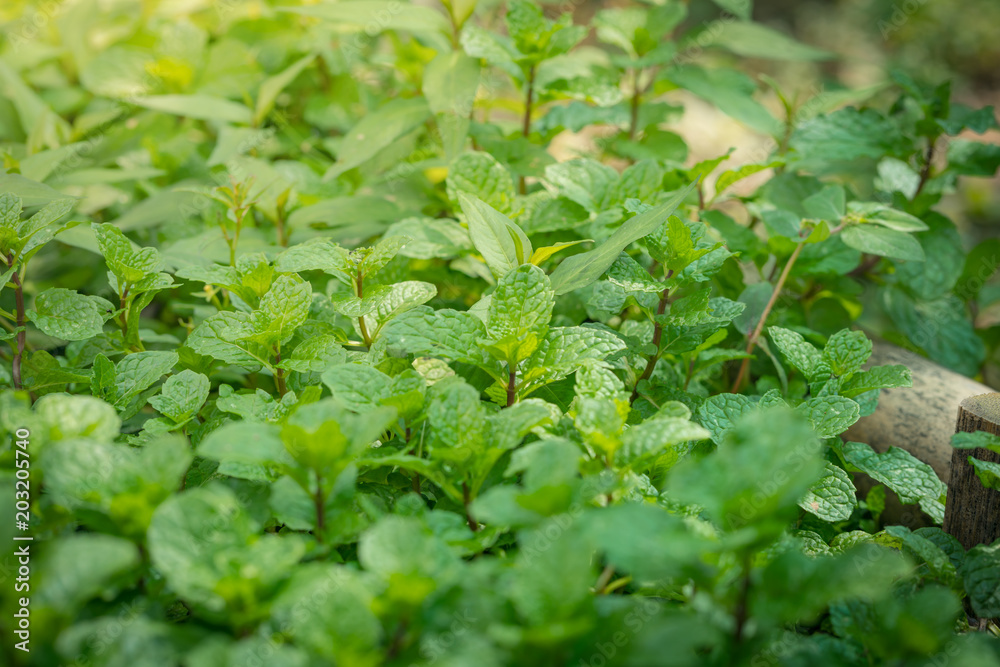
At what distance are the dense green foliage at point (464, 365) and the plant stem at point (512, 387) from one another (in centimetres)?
1

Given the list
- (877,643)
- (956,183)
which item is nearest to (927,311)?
(956,183)

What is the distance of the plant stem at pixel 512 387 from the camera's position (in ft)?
3.57

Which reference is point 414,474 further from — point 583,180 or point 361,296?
point 583,180

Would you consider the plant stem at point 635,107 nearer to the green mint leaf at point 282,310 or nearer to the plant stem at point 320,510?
the green mint leaf at point 282,310

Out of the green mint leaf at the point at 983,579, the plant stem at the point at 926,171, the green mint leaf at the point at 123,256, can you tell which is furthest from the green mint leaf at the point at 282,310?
the plant stem at the point at 926,171

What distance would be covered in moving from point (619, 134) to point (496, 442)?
131 centimetres

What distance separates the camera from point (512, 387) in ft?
3.60

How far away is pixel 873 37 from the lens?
6.88m

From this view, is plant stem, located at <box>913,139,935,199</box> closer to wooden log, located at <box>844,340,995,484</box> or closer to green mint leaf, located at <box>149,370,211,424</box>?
wooden log, located at <box>844,340,995,484</box>

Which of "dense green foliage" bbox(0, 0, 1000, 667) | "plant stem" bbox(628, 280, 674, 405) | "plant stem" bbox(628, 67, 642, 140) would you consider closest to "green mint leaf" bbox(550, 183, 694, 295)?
"dense green foliage" bbox(0, 0, 1000, 667)

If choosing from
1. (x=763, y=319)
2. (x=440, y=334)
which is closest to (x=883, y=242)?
(x=763, y=319)

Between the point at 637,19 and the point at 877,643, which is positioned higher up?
the point at 637,19

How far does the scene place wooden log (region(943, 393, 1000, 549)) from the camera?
1.09m

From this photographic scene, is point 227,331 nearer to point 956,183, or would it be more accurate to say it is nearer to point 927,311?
point 927,311
